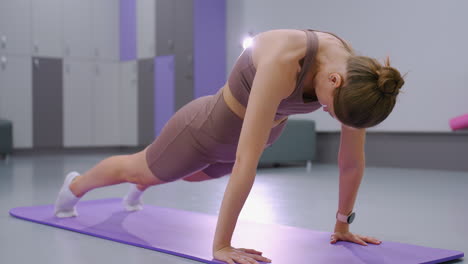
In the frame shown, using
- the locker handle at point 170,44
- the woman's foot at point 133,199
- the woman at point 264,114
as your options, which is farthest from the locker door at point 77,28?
the woman at point 264,114

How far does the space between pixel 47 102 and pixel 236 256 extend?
21.5ft

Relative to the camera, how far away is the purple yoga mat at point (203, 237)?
5.43 feet

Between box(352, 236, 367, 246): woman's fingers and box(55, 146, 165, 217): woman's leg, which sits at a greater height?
box(55, 146, 165, 217): woman's leg

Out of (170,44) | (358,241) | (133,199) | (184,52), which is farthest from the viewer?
(170,44)

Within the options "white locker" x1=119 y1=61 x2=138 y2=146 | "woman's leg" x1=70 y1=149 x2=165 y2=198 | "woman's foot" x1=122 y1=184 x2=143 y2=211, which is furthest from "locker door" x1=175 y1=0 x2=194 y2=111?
"woman's leg" x1=70 y1=149 x2=165 y2=198

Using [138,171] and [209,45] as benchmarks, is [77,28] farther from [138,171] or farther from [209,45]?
[138,171]

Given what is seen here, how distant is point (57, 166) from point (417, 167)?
3.59 m

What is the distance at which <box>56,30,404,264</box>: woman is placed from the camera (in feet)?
4.69

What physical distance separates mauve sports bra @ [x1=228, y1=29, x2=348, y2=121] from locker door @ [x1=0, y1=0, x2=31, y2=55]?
6227 millimetres

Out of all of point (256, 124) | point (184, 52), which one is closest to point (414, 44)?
point (184, 52)

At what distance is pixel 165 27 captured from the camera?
23.4ft

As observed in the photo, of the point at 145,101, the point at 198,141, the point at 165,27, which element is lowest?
the point at 145,101

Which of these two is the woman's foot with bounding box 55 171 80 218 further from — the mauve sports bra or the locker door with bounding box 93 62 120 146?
the locker door with bounding box 93 62 120 146

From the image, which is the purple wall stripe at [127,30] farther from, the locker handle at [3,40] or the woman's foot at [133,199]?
the woman's foot at [133,199]
